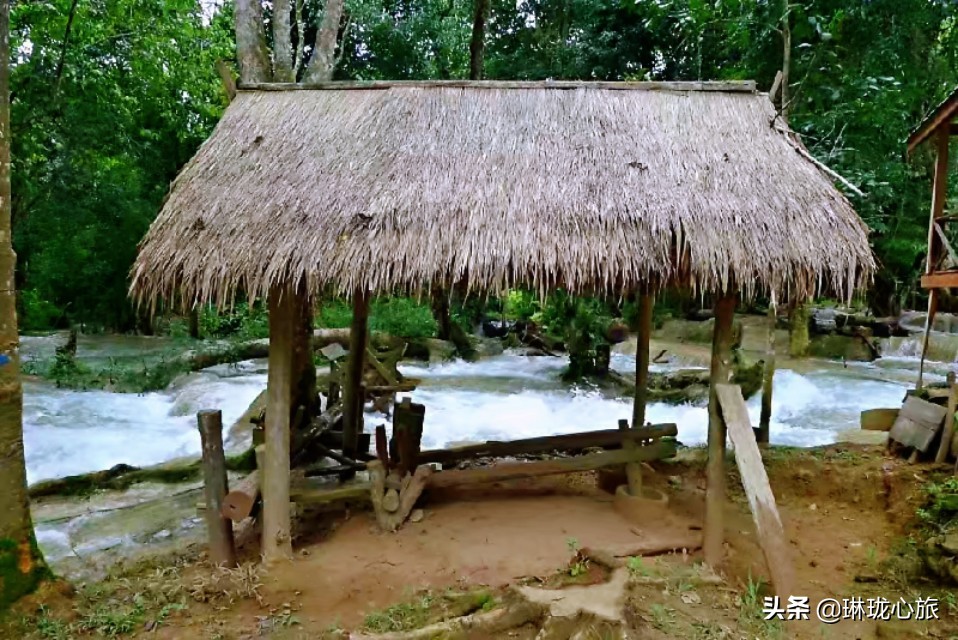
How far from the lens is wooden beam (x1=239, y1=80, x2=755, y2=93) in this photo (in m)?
5.18

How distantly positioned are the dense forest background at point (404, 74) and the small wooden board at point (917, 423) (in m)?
2.41

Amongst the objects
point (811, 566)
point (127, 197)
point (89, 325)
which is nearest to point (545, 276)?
point (811, 566)

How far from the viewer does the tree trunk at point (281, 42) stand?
7.32m

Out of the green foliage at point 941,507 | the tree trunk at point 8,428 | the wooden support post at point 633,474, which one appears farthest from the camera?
the wooden support post at point 633,474

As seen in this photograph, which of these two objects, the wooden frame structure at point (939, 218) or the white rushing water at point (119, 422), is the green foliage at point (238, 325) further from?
the wooden frame structure at point (939, 218)

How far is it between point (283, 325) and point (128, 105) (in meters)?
10.1

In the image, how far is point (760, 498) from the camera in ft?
13.1

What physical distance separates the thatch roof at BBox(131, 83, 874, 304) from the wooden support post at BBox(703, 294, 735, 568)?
0.38m

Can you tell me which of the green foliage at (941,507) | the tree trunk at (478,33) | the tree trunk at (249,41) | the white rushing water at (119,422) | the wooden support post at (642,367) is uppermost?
the tree trunk at (478,33)

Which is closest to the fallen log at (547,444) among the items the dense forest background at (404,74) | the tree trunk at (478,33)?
the dense forest background at (404,74)

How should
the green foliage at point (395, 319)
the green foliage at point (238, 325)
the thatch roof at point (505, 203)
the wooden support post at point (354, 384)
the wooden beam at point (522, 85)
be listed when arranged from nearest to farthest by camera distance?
the thatch roof at point (505, 203), the wooden beam at point (522, 85), the wooden support post at point (354, 384), the green foliage at point (395, 319), the green foliage at point (238, 325)

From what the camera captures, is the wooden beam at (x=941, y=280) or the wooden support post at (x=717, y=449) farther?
the wooden beam at (x=941, y=280)

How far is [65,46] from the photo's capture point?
33.3 ft

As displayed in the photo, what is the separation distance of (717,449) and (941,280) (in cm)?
535
